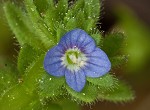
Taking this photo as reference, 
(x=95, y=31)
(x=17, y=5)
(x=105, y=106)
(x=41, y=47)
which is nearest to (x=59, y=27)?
(x=95, y=31)

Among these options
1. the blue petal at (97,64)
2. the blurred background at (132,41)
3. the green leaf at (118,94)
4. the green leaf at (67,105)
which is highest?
the blue petal at (97,64)

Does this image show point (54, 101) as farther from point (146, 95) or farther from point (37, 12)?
point (146, 95)

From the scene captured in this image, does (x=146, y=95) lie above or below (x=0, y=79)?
below

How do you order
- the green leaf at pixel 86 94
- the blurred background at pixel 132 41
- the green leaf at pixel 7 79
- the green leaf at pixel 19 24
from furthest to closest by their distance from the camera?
the blurred background at pixel 132 41
the green leaf at pixel 19 24
the green leaf at pixel 7 79
the green leaf at pixel 86 94

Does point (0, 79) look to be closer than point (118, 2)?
Yes

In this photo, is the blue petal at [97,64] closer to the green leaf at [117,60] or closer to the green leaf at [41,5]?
the green leaf at [117,60]

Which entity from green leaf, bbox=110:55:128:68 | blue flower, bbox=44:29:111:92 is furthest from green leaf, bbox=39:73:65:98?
→ green leaf, bbox=110:55:128:68

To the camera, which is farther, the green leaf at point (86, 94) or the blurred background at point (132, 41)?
the blurred background at point (132, 41)

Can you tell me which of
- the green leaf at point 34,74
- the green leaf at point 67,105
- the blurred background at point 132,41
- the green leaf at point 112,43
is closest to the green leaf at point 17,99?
the green leaf at point 34,74

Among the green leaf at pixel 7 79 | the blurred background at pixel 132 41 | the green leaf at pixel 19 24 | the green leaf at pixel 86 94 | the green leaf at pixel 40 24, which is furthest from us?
the blurred background at pixel 132 41
